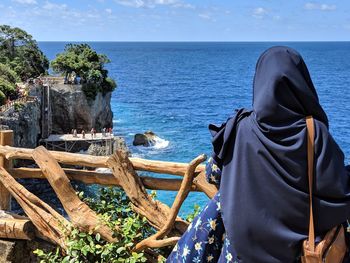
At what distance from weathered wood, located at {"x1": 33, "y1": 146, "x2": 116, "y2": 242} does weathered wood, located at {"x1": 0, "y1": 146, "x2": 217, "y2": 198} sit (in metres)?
0.09

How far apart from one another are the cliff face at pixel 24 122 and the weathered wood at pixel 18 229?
22.9 meters

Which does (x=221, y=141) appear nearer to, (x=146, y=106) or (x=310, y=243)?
(x=310, y=243)

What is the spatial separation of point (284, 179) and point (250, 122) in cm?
32

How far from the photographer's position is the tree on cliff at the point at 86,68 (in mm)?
40787

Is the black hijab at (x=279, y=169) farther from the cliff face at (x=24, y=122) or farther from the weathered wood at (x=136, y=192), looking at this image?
the cliff face at (x=24, y=122)

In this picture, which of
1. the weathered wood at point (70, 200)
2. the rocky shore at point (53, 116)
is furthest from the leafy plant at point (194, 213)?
the rocky shore at point (53, 116)

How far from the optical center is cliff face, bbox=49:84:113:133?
38938mm

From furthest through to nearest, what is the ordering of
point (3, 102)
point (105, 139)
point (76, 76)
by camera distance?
point (76, 76) → point (105, 139) → point (3, 102)

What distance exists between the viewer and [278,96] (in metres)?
2.20

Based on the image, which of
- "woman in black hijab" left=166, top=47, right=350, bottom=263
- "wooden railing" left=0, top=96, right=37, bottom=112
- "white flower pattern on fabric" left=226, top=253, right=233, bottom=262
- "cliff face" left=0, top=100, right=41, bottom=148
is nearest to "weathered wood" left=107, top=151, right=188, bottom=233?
"white flower pattern on fabric" left=226, top=253, right=233, bottom=262

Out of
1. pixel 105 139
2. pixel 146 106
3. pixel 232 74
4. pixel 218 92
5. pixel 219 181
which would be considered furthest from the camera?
pixel 232 74

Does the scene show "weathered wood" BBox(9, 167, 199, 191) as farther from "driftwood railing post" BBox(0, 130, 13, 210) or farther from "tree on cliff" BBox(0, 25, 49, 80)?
"tree on cliff" BBox(0, 25, 49, 80)

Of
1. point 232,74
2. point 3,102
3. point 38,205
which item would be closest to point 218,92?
point 232,74

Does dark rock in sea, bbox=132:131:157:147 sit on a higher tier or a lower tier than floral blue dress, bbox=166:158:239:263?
lower
